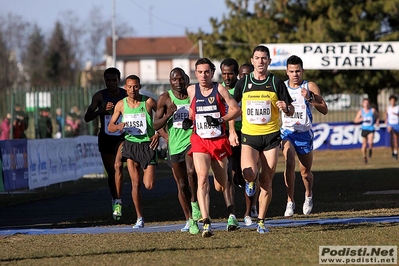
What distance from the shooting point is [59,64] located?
95.9 metres

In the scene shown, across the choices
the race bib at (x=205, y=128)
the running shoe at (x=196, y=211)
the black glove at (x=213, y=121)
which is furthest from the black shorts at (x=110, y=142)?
the black glove at (x=213, y=121)

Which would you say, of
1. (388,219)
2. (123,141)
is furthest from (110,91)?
(388,219)

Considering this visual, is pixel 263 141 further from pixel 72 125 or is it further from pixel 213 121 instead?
pixel 72 125

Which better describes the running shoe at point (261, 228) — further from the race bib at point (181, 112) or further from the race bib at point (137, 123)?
the race bib at point (137, 123)

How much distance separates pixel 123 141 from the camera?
13930 millimetres

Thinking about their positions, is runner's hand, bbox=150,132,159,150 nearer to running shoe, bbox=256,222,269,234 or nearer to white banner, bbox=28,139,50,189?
running shoe, bbox=256,222,269,234

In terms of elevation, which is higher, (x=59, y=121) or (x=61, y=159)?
(x=59, y=121)

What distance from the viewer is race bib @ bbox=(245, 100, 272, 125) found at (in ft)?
37.8

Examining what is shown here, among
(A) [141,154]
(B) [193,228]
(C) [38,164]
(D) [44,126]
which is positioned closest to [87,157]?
(C) [38,164]

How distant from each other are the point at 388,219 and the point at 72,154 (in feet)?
42.9

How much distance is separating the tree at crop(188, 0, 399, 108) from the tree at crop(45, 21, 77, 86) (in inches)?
2121

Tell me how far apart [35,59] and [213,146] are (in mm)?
90519

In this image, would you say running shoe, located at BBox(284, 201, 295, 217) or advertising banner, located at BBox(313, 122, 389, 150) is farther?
advertising banner, located at BBox(313, 122, 389, 150)

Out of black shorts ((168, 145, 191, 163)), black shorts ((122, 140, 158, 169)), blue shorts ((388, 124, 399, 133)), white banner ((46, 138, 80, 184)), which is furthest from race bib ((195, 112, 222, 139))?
blue shorts ((388, 124, 399, 133))
